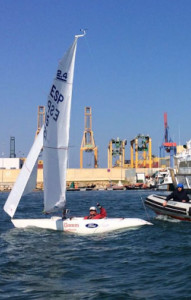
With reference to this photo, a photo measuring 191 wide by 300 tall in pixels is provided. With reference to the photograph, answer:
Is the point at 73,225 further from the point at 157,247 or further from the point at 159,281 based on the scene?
the point at 159,281

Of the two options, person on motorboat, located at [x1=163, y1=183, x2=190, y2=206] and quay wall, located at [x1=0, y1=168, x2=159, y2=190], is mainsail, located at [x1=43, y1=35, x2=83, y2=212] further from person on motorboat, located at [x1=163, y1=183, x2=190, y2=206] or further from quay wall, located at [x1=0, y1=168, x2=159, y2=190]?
quay wall, located at [x1=0, y1=168, x2=159, y2=190]

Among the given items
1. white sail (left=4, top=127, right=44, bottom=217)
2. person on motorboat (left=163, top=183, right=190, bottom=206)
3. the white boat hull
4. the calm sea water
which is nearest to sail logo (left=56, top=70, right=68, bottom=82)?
white sail (left=4, top=127, right=44, bottom=217)

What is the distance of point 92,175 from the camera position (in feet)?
340

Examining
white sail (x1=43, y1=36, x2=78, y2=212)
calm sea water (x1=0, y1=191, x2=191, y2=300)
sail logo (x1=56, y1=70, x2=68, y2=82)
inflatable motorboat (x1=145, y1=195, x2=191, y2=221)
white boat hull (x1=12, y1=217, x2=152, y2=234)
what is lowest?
calm sea water (x1=0, y1=191, x2=191, y2=300)

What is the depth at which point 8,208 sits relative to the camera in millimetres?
18344

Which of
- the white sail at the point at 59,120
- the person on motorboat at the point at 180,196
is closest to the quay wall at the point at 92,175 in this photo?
the person on motorboat at the point at 180,196

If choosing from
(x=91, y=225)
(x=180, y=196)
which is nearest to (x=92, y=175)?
(x=180, y=196)

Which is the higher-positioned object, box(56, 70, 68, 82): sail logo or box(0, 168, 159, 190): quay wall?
box(56, 70, 68, 82): sail logo

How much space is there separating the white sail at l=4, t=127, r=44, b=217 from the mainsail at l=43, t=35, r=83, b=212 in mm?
1841

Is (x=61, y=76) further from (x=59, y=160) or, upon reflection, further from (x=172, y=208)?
(x=172, y=208)

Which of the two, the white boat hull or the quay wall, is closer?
the white boat hull

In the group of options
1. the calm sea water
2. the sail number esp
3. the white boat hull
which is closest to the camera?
the calm sea water

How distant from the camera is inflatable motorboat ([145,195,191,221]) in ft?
61.5

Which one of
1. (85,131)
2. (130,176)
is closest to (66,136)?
(130,176)
